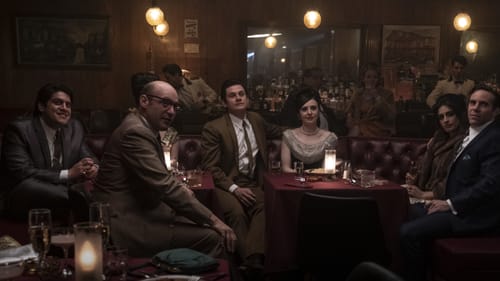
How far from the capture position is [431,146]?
3.93 meters

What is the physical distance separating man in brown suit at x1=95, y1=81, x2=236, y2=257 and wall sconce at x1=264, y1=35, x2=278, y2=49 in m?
5.99

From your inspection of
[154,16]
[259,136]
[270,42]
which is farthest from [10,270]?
[270,42]

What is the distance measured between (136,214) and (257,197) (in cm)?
160

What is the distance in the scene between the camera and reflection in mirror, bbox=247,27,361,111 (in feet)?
27.3

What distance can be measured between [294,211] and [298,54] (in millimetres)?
5783

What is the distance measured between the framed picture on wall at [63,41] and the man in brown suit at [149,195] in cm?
571

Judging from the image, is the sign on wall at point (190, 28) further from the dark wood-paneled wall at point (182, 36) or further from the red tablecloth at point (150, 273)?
the red tablecloth at point (150, 273)

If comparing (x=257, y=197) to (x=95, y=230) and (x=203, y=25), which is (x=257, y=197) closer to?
(x=95, y=230)

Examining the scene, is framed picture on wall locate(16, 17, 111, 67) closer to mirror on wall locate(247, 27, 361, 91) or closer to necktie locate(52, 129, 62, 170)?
mirror on wall locate(247, 27, 361, 91)

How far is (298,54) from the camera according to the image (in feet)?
29.0

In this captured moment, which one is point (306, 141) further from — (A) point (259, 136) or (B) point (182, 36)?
(B) point (182, 36)

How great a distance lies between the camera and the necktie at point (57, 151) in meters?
3.59

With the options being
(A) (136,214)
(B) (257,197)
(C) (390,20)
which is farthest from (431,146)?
(C) (390,20)

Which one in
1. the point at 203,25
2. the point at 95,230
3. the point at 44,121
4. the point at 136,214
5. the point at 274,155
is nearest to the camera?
the point at 95,230
